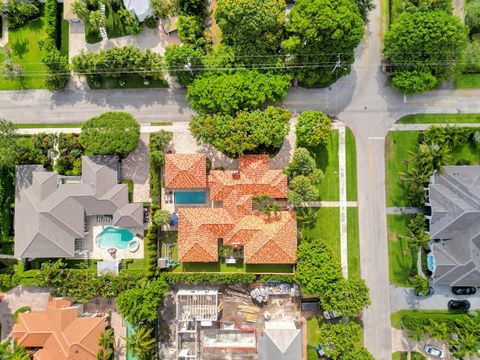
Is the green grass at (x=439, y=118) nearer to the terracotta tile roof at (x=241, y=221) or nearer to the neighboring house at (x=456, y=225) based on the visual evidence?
the neighboring house at (x=456, y=225)

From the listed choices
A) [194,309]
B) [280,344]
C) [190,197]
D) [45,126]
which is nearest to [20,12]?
[45,126]

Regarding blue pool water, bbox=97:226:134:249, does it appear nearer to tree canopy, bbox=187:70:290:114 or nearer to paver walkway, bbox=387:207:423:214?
tree canopy, bbox=187:70:290:114

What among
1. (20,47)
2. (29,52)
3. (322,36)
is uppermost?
(20,47)

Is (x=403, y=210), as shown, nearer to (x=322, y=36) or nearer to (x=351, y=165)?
(x=351, y=165)

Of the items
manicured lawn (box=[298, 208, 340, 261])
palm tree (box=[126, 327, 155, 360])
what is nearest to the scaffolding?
palm tree (box=[126, 327, 155, 360])

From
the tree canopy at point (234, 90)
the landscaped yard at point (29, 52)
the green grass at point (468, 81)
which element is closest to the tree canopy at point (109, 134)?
the tree canopy at point (234, 90)

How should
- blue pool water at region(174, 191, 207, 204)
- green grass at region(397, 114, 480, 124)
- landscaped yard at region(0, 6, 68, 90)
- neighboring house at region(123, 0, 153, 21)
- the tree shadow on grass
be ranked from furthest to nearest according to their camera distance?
the tree shadow on grass
landscaped yard at region(0, 6, 68, 90)
blue pool water at region(174, 191, 207, 204)
green grass at region(397, 114, 480, 124)
neighboring house at region(123, 0, 153, 21)

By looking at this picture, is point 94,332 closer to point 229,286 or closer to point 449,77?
point 229,286
